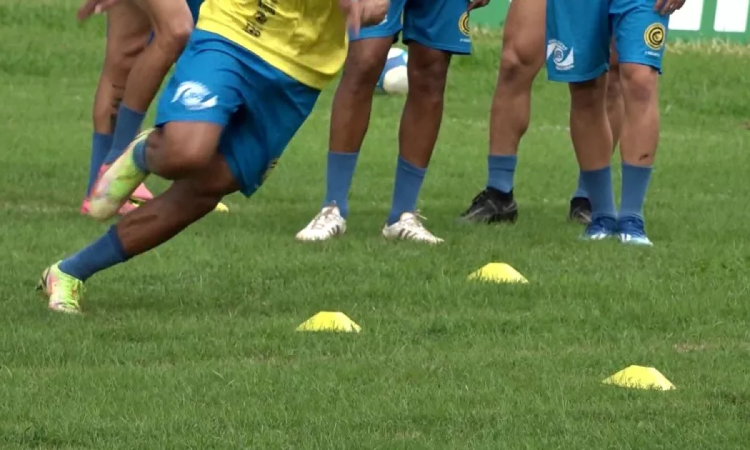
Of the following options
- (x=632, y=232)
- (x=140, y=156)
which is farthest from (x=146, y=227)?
(x=632, y=232)

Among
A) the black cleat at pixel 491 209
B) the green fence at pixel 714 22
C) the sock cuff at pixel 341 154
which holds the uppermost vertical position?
the green fence at pixel 714 22

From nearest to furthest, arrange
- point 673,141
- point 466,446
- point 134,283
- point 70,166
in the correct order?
1. point 466,446
2. point 134,283
3. point 70,166
4. point 673,141

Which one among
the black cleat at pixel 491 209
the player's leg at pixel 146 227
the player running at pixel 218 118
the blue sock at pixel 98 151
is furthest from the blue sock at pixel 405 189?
the player's leg at pixel 146 227

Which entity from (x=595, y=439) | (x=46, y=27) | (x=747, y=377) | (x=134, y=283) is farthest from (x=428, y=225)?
(x=46, y=27)

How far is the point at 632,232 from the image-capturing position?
302 inches

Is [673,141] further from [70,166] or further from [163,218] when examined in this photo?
[163,218]

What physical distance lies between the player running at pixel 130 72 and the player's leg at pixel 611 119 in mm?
2197

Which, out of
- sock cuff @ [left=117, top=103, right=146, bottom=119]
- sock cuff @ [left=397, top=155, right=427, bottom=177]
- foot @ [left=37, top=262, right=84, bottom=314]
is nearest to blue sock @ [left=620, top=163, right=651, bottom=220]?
sock cuff @ [left=397, top=155, right=427, bottom=177]

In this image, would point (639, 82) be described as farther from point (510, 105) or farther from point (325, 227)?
point (325, 227)

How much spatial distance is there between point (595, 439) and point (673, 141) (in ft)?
28.3

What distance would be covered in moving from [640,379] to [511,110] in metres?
3.87

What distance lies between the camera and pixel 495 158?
8.58 metres

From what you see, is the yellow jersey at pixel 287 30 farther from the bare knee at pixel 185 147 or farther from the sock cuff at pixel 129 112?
the sock cuff at pixel 129 112

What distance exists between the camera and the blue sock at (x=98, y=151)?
8422 millimetres
